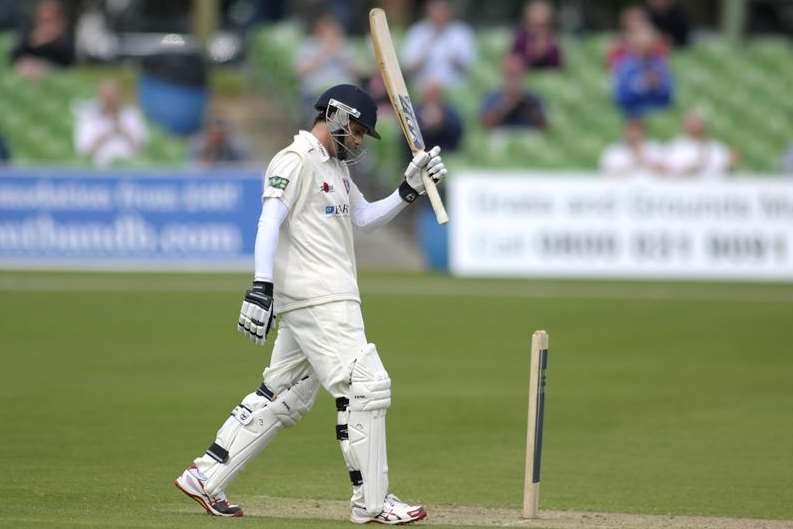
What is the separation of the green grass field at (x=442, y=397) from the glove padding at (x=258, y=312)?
85 centimetres

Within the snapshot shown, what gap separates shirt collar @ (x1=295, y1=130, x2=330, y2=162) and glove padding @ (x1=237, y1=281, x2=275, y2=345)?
0.70 m

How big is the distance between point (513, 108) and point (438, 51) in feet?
5.10

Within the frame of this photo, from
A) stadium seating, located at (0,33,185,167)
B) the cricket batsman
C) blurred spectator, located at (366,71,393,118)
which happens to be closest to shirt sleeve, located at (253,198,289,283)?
the cricket batsman

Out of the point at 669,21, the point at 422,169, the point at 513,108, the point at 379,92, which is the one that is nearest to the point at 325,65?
the point at 379,92

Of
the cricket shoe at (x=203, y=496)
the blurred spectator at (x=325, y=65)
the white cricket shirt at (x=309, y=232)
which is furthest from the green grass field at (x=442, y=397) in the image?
the blurred spectator at (x=325, y=65)

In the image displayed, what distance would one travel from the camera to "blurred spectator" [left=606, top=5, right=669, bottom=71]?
21.5 m

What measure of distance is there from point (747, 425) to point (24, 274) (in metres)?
11.0

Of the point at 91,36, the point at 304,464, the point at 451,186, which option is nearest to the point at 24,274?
the point at 451,186

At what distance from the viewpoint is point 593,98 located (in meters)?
22.2

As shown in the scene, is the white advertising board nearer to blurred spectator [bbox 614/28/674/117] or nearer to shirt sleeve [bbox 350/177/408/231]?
blurred spectator [bbox 614/28/674/117]

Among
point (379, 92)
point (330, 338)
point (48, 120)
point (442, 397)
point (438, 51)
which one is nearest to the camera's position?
point (330, 338)

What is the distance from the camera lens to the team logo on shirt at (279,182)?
265 inches

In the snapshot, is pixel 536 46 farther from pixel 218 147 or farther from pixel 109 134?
pixel 109 134

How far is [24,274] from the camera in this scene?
18.5m
